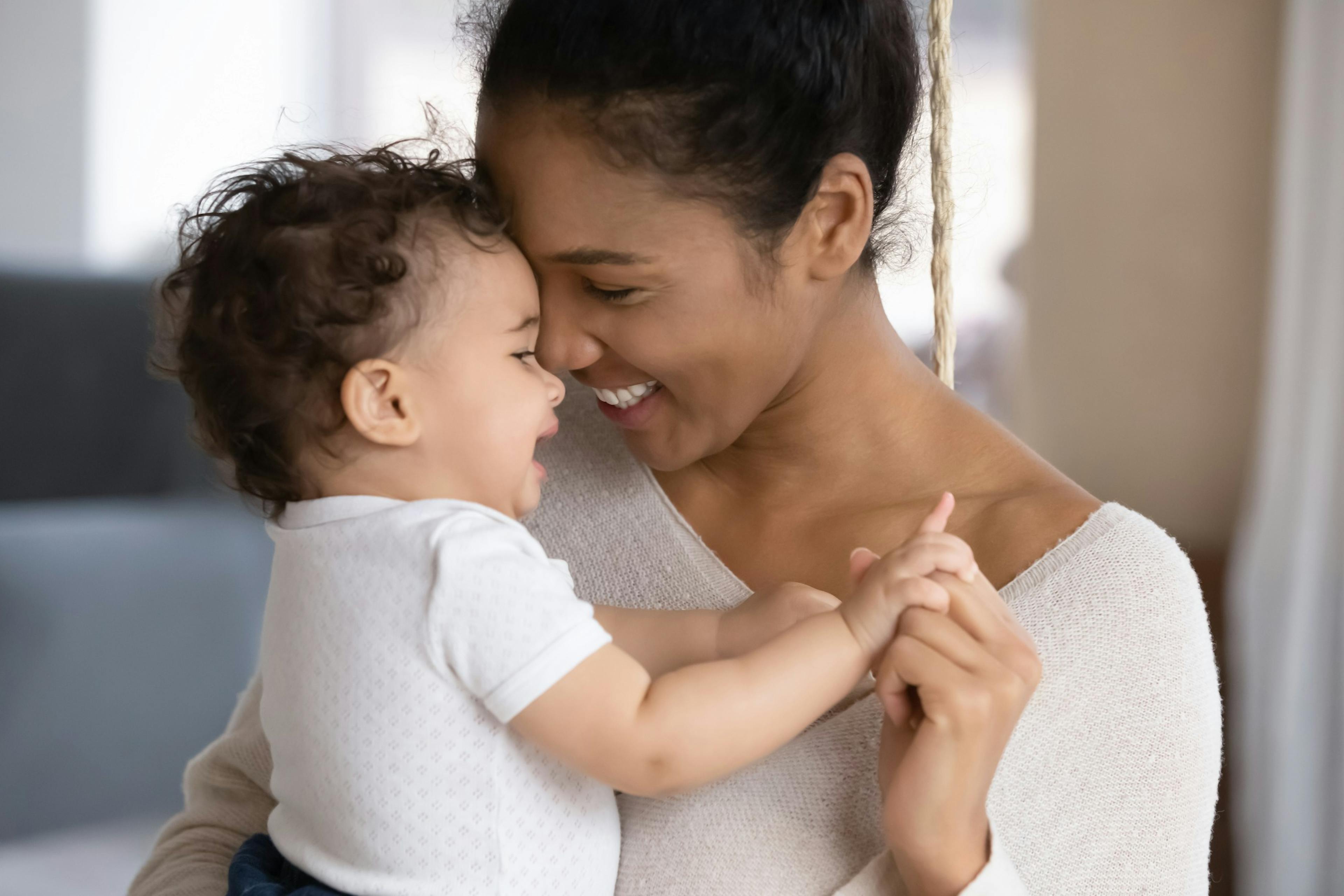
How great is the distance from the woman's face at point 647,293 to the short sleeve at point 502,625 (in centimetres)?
31

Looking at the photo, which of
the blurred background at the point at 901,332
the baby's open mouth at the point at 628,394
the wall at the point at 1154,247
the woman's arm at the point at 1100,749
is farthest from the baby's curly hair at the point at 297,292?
the wall at the point at 1154,247

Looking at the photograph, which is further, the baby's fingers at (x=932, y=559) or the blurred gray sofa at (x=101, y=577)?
the blurred gray sofa at (x=101, y=577)

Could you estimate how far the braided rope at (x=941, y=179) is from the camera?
123 centimetres

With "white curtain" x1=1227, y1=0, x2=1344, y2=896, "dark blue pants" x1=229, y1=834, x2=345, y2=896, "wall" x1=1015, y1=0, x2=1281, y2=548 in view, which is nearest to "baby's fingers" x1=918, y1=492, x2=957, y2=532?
"dark blue pants" x1=229, y1=834, x2=345, y2=896

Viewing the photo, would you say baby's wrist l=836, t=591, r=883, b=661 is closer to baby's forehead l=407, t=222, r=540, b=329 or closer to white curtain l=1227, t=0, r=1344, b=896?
baby's forehead l=407, t=222, r=540, b=329

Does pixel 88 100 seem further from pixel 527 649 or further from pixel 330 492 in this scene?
pixel 527 649

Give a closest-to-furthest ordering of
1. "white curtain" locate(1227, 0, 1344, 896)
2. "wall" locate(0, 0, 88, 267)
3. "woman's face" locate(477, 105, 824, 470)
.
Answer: "woman's face" locate(477, 105, 824, 470)
"white curtain" locate(1227, 0, 1344, 896)
"wall" locate(0, 0, 88, 267)

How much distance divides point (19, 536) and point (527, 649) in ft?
8.15

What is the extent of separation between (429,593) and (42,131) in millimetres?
2470

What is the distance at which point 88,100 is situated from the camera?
9.29 ft

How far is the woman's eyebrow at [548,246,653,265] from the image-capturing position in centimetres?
105

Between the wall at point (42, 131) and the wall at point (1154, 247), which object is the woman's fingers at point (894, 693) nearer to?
the wall at point (1154, 247)

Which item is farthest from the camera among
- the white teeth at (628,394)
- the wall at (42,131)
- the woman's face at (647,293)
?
the wall at (42,131)

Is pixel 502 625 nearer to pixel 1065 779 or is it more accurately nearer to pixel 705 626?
pixel 705 626
